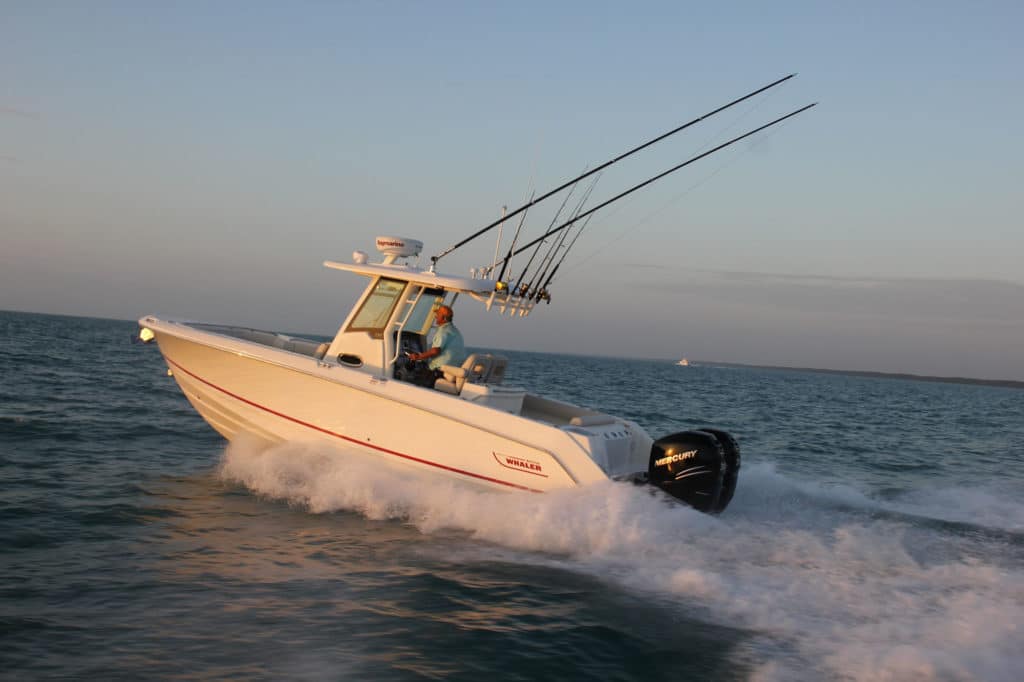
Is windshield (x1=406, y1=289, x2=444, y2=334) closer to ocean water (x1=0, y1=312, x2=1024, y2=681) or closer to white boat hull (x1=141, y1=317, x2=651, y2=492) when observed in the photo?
white boat hull (x1=141, y1=317, x2=651, y2=492)

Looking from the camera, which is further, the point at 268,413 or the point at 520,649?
the point at 268,413

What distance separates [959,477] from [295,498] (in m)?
12.2

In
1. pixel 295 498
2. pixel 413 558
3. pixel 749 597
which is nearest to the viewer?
pixel 749 597

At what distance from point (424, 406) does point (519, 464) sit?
112 centimetres

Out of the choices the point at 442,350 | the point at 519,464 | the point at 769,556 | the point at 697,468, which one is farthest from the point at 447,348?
the point at 769,556

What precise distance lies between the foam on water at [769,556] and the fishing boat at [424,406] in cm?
25

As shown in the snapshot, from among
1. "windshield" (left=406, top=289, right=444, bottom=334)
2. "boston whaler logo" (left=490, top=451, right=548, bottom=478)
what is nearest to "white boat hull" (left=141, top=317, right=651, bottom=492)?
"boston whaler logo" (left=490, top=451, right=548, bottom=478)

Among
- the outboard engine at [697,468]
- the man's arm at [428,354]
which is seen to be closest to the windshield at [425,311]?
the man's arm at [428,354]

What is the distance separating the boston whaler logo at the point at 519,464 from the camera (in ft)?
24.1

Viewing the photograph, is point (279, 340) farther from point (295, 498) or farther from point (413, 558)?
point (413, 558)

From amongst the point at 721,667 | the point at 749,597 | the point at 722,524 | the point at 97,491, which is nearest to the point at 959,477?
the point at 722,524

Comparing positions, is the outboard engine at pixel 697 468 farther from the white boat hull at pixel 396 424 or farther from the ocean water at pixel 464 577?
the white boat hull at pixel 396 424

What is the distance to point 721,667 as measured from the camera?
4625mm

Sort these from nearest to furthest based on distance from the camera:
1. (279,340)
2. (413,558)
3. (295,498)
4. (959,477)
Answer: (413,558) < (295,498) < (279,340) < (959,477)
